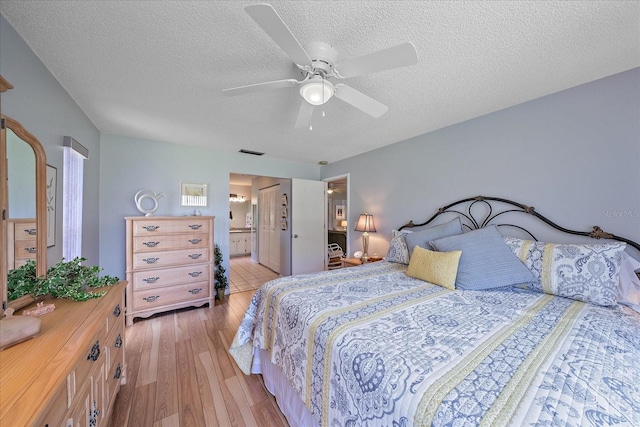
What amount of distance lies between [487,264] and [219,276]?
3.37 metres

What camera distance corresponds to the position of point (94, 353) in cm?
107

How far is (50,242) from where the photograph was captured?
5.40ft

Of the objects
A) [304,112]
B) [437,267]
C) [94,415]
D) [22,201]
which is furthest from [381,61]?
[94,415]

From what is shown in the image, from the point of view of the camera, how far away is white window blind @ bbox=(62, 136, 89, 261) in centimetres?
190

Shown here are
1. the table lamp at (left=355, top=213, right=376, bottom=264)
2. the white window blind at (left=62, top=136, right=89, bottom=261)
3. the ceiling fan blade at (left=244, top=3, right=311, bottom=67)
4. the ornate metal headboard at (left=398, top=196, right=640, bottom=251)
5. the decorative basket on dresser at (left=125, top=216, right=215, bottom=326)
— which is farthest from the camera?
the table lamp at (left=355, top=213, right=376, bottom=264)

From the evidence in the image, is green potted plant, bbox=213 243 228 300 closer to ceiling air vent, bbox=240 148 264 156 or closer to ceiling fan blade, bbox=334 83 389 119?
ceiling air vent, bbox=240 148 264 156

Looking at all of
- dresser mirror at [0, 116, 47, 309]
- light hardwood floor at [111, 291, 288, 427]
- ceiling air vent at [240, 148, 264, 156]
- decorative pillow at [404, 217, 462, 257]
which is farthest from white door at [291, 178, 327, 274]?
dresser mirror at [0, 116, 47, 309]

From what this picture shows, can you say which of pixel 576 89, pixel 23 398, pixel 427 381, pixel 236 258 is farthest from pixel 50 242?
pixel 236 258

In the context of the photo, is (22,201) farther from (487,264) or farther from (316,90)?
(487,264)

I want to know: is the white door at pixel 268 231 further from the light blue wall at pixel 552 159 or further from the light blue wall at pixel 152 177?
the light blue wall at pixel 552 159

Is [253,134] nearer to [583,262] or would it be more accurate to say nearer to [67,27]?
[67,27]

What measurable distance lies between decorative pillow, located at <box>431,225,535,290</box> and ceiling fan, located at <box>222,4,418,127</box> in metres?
1.29

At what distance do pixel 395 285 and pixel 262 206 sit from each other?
4.58m

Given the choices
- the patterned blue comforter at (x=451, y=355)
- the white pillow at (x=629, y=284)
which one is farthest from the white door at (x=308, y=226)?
the white pillow at (x=629, y=284)
